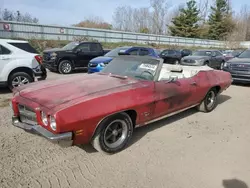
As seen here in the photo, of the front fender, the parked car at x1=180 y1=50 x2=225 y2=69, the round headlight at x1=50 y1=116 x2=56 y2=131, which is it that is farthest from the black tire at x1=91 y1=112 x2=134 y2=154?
the parked car at x1=180 y1=50 x2=225 y2=69

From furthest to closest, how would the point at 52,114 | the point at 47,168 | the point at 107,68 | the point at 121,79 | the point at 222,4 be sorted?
the point at 222,4 → the point at 107,68 → the point at 121,79 → the point at 47,168 → the point at 52,114

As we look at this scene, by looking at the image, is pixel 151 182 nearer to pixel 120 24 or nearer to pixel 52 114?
pixel 52 114

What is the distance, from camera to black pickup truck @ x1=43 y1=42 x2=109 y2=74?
11.2 metres

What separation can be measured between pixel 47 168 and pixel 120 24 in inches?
2351

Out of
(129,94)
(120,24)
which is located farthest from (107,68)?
(120,24)

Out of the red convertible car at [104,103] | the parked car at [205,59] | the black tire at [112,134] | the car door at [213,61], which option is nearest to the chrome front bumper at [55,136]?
the red convertible car at [104,103]

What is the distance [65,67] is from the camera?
1148 cm

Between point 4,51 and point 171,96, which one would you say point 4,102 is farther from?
point 171,96

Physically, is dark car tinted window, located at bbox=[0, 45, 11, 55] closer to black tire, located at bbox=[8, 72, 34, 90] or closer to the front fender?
the front fender

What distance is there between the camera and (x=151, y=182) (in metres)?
2.68

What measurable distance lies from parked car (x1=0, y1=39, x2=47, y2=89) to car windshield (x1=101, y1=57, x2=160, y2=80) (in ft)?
11.5

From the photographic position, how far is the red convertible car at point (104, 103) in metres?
2.71

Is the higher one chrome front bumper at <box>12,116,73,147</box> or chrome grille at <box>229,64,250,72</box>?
chrome grille at <box>229,64,250,72</box>

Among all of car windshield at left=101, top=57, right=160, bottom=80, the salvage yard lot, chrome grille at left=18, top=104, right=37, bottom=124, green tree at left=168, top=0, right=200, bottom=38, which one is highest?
green tree at left=168, top=0, right=200, bottom=38
